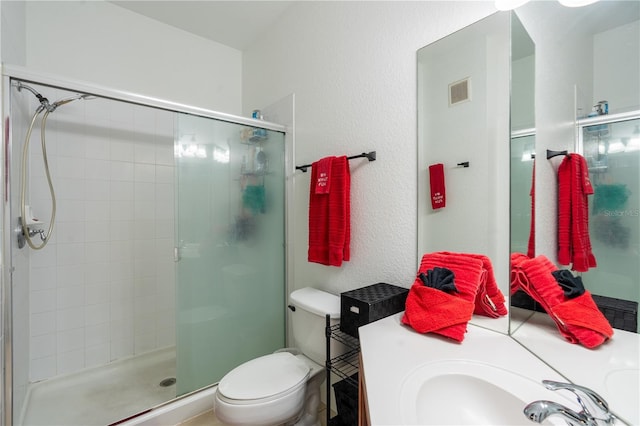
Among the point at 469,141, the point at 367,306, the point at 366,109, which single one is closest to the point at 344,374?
the point at 367,306

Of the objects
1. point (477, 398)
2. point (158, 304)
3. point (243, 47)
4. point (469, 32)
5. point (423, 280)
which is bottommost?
A: point (158, 304)

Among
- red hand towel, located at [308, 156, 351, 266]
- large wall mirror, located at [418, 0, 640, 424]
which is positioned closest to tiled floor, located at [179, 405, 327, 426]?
red hand towel, located at [308, 156, 351, 266]

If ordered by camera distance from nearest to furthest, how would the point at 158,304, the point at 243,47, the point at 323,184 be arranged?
the point at 323,184 → the point at 158,304 → the point at 243,47

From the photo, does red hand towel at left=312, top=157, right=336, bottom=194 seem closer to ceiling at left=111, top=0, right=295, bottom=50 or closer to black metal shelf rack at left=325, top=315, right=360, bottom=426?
black metal shelf rack at left=325, top=315, right=360, bottom=426

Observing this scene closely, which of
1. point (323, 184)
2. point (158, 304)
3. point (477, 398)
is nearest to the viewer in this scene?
point (477, 398)

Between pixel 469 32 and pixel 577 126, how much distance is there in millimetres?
640

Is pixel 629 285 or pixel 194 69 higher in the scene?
pixel 194 69

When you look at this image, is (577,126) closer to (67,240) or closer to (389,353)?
(389,353)

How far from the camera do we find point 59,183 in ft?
6.17

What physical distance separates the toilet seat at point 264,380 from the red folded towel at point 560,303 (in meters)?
0.96

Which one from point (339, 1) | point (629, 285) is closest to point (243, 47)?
point (339, 1)

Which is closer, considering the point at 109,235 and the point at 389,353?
the point at 389,353

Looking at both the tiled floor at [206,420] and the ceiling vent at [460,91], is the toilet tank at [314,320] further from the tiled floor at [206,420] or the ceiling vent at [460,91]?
the ceiling vent at [460,91]

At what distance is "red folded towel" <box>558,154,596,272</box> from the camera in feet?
2.16
